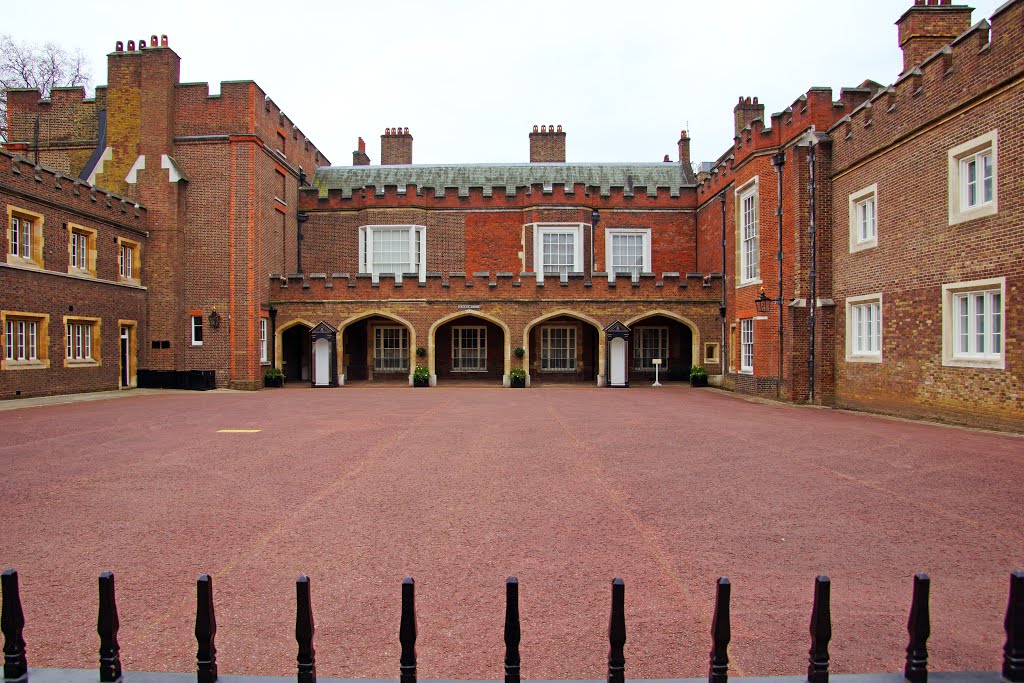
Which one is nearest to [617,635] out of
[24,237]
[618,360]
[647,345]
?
[24,237]

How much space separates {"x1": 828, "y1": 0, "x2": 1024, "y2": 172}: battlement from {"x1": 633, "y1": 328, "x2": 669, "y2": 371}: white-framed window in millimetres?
11695

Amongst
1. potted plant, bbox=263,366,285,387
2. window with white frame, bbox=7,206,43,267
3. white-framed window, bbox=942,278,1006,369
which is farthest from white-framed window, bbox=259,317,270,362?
white-framed window, bbox=942,278,1006,369

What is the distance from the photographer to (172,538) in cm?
553

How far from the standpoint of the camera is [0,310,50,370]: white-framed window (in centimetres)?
1710

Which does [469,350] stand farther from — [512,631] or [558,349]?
[512,631]

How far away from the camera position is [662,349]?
90.0 feet

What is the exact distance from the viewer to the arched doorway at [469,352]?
2748 cm

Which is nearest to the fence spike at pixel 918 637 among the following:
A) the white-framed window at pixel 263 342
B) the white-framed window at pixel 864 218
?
the white-framed window at pixel 864 218

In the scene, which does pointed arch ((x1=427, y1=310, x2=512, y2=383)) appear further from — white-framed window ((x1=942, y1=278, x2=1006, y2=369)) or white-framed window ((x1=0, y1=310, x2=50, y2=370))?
white-framed window ((x1=942, y1=278, x2=1006, y2=369))

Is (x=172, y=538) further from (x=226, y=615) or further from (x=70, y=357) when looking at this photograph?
(x=70, y=357)

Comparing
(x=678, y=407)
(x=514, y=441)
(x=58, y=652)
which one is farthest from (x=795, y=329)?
(x=58, y=652)

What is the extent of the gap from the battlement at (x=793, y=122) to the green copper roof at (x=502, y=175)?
757 cm

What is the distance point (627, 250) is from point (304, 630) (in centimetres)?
2664

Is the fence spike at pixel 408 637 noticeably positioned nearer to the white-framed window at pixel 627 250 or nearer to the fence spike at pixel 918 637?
the fence spike at pixel 918 637
